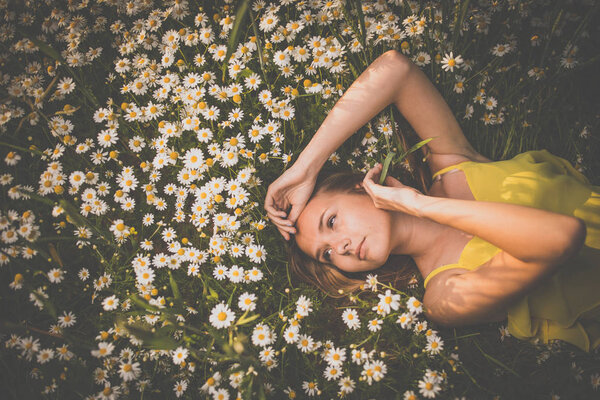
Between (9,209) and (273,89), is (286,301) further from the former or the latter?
(9,209)

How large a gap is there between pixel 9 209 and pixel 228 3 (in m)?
2.21

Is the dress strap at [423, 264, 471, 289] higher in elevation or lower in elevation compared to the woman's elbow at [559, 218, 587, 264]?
lower

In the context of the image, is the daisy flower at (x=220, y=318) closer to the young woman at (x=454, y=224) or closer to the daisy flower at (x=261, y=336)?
the daisy flower at (x=261, y=336)

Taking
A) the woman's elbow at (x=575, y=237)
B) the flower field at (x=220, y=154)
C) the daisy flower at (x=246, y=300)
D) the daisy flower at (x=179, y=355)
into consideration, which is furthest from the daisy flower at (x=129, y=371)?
the woman's elbow at (x=575, y=237)

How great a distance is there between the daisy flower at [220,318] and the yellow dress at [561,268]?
137 centimetres

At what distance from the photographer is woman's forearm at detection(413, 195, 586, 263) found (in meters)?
1.54

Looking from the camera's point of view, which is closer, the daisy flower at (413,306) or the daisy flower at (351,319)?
the daisy flower at (413,306)

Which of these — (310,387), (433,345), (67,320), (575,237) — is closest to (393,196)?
(575,237)

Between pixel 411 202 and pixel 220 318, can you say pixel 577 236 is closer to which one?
pixel 411 202

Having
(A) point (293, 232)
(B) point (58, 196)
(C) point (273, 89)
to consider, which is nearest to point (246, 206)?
(A) point (293, 232)

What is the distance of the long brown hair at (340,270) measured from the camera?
92.1 inches

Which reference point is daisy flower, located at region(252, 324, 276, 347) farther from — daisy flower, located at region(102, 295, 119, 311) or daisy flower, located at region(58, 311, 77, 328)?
daisy flower, located at region(58, 311, 77, 328)

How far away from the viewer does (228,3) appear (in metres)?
2.68

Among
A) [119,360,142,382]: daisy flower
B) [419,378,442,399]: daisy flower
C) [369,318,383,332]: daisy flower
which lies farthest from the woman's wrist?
[119,360,142,382]: daisy flower
